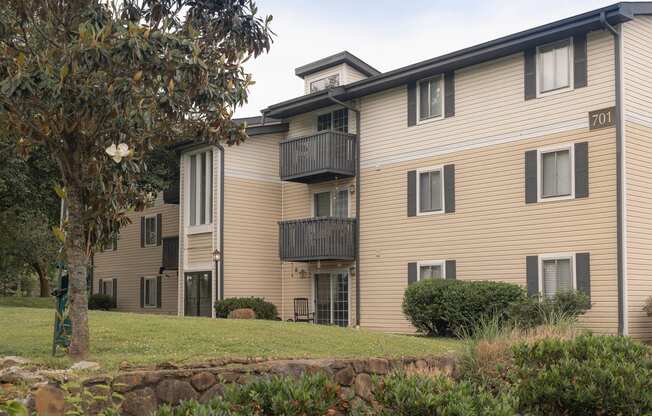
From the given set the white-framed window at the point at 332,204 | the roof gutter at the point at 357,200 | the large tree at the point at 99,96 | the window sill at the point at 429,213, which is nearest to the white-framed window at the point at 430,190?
the window sill at the point at 429,213

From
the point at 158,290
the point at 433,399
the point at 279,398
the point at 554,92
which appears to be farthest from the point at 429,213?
the point at 279,398

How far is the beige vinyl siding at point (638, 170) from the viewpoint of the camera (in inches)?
681

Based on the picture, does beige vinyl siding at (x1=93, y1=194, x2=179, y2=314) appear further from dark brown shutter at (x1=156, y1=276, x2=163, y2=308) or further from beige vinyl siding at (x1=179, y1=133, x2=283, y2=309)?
beige vinyl siding at (x1=179, y1=133, x2=283, y2=309)

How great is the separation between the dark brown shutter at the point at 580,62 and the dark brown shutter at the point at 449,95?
3783 millimetres

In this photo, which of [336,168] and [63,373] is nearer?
[63,373]

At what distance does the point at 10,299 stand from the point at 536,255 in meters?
24.4

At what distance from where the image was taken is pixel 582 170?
18.0m

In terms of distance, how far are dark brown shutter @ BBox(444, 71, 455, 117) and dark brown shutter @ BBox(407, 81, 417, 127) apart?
3.51 feet

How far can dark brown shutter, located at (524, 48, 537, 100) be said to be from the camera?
63.4ft

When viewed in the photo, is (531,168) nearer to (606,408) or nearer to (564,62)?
(564,62)

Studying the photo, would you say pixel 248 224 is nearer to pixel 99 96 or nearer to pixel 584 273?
pixel 584 273

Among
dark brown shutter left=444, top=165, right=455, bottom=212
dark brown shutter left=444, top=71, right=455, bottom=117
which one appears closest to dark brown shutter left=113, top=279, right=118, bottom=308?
dark brown shutter left=444, top=165, right=455, bottom=212

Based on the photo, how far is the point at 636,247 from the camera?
17.4 metres

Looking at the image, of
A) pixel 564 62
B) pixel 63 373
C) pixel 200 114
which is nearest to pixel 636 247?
pixel 564 62
